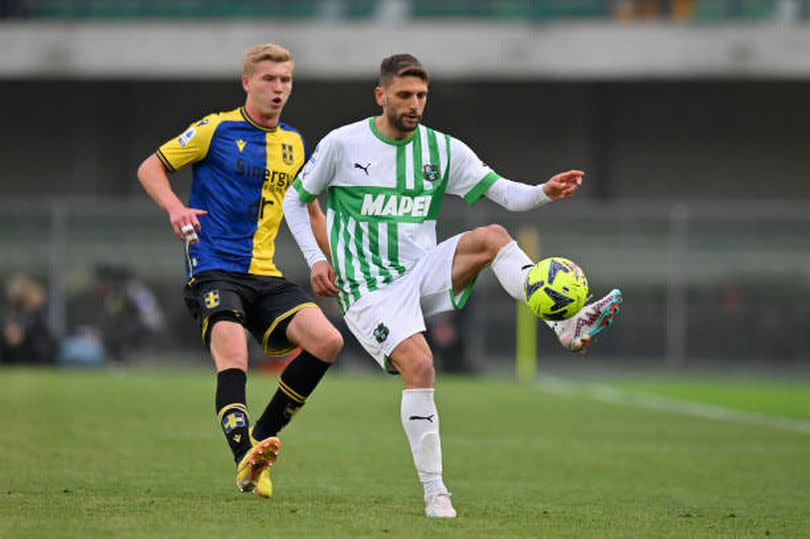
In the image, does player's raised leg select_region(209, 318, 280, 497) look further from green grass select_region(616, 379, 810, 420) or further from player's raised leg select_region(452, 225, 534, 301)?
green grass select_region(616, 379, 810, 420)

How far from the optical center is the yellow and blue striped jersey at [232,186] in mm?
7898

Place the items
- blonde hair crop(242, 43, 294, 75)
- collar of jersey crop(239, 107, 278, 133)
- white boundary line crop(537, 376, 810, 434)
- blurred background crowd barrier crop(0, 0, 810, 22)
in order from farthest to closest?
blurred background crowd barrier crop(0, 0, 810, 22), white boundary line crop(537, 376, 810, 434), collar of jersey crop(239, 107, 278, 133), blonde hair crop(242, 43, 294, 75)

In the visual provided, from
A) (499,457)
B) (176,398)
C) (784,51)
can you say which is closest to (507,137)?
(784,51)

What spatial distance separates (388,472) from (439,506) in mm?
2425

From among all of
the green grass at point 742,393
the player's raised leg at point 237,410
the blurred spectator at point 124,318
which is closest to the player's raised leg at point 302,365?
the player's raised leg at point 237,410

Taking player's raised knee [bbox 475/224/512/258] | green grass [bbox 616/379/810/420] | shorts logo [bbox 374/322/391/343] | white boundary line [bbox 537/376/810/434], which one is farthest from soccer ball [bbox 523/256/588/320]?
green grass [bbox 616/379/810/420]

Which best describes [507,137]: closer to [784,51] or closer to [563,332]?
[784,51]

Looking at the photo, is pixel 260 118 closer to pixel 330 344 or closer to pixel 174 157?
pixel 174 157

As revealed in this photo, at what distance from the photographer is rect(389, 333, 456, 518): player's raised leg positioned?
6879mm

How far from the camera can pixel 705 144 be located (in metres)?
29.7

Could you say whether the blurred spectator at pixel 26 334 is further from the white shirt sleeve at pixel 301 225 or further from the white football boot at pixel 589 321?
the white football boot at pixel 589 321

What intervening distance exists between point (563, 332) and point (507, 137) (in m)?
23.4

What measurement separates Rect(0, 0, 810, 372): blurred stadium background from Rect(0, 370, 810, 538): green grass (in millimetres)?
6639

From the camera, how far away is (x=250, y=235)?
7.96m
